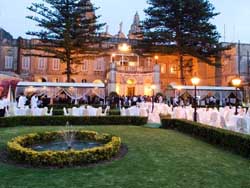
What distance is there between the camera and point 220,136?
8555 mm

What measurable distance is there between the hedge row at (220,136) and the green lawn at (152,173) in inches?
13.3

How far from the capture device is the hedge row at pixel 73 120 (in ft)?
43.2

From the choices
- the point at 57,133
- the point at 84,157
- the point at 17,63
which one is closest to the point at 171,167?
the point at 84,157

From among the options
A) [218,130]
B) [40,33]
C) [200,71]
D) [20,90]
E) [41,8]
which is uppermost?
[41,8]

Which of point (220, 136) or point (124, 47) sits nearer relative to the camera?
point (220, 136)

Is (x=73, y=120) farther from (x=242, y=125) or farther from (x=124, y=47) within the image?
(x=124, y=47)

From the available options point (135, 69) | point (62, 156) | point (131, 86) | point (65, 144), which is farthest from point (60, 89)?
point (62, 156)

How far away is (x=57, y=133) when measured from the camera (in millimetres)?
8883

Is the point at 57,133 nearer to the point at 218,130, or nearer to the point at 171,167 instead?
the point at 171,167

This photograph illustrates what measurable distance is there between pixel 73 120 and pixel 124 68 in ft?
69.7

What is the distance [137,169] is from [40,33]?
26.4 metres

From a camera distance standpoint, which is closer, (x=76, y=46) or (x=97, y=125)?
(x=97, y=125)

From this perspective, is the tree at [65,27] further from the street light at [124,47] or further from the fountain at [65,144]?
the fountain at [65,144]

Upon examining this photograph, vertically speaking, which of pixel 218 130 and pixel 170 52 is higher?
pixel 170 52
